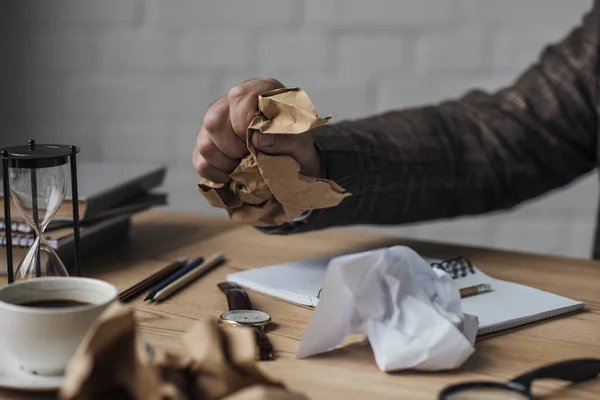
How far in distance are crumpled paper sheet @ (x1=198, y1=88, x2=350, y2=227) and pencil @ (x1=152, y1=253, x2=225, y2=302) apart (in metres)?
0.07

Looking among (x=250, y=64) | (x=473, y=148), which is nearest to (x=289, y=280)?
(x=473, y=148)

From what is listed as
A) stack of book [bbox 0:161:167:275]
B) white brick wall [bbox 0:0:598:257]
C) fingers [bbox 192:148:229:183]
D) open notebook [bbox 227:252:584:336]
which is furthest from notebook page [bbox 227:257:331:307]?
white brick wall [bbox 0:0:598:257]

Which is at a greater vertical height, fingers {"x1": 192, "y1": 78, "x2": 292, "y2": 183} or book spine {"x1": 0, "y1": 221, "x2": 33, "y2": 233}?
fingers {"x1": 192, "y1": 78, "x2": 292, "y2": 183}

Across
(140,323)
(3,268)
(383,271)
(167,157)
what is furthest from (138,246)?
(167,157)

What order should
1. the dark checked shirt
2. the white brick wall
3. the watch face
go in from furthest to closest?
the white brick wall
the dark checked shirt
the watch face

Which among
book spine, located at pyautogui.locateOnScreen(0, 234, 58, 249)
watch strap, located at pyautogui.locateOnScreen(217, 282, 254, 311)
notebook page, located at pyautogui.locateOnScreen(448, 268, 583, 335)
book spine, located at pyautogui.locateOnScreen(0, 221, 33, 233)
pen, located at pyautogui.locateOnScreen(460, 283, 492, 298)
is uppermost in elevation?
book spine, located at pyautogui.locateOnScreen(0, 221, 33, 233)

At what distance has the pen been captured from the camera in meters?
0.79

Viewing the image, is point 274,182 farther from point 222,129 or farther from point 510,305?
point 510,305

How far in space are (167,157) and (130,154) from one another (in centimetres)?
9

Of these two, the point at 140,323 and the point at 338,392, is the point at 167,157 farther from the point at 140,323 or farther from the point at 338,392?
the point at 338,392

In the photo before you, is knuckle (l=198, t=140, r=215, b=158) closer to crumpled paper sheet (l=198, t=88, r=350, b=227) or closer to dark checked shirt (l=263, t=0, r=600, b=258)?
crumpled paper sheet (l=198, t=88, r=350, b=227)

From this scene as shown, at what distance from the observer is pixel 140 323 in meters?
0.71

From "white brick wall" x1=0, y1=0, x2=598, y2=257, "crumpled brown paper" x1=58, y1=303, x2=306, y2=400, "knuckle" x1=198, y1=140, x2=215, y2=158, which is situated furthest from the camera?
"white brick wall" x1=0, y1=0, x2=598, y2=257

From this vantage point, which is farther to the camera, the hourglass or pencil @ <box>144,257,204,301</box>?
pencil @ <box>144,257,204,301</box>
